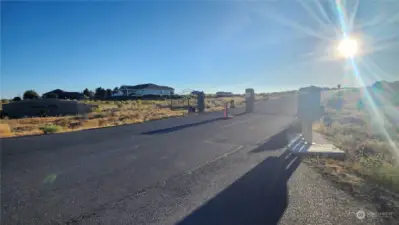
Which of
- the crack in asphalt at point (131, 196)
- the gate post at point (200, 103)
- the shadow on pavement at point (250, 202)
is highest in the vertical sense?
the gate post at point (200, 103)

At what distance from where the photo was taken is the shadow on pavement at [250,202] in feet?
11.7

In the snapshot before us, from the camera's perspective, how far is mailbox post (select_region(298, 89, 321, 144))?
29.8 ft

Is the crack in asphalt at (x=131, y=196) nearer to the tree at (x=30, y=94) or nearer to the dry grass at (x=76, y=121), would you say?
the dry grass at (x=76, y=121)

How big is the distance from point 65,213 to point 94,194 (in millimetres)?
785

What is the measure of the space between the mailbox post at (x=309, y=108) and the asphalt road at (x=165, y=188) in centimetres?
161

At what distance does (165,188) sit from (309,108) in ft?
22.5

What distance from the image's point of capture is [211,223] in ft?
11.4

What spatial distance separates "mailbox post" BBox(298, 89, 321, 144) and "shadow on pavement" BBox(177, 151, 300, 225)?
3.78 meters

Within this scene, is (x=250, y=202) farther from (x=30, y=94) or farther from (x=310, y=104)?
(x=30, y=94)

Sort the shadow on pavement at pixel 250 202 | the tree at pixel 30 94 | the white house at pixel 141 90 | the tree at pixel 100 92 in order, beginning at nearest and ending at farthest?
the shadow on pavement at pixel 250 202
the tree at pixel 30 94
the tree at pixel 100 92
the white house at pixel 141 90

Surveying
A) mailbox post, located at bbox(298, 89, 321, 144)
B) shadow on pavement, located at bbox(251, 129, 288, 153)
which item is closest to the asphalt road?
shadow on pavement, located at bbox(251, 129, 288, 153)

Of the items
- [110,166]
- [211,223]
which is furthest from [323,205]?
[110,166]

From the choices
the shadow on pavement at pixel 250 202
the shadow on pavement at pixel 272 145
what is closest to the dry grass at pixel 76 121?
the shadow on pavement at pixel 272 145

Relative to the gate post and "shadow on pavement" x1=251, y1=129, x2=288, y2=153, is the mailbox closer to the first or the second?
"shadow on pavement" x1=251, y1=129, x2=288, y2=153
